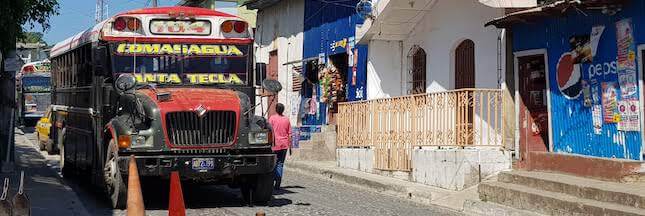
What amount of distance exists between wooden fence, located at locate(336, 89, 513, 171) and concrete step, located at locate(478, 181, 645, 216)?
1428 millimetres

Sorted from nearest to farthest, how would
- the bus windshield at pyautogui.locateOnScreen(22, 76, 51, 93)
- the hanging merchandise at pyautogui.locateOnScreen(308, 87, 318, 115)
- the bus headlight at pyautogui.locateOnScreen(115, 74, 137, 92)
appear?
the bus headlight at pyautogui.locateOnScreen(115, 74, 137, 92) < the hanging merchandise at pyautogui.locateOnScreen(308, 87, 318, 115) < the bus windshield at pyautogui.locateOnScreen(22, 76, 51, 93)

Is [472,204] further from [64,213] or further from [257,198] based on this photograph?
[64,213]

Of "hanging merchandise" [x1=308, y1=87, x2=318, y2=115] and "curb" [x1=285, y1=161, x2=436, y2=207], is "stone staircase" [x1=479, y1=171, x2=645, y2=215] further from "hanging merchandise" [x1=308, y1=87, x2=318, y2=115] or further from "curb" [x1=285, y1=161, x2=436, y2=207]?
"hanging merchandise" [x1=308, y1=87, x2=318, y2=115]

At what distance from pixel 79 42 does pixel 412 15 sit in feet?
25.9

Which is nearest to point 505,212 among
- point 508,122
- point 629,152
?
point 629,152

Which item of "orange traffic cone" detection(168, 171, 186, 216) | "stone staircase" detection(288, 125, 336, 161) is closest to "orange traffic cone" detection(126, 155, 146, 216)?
"orange traffic cone" detection(168, 171, 186, 216)

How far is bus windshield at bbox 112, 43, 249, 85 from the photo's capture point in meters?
12.1

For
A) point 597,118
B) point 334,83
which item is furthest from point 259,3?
point 597,118

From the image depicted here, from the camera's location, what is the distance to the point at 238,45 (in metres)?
12.6

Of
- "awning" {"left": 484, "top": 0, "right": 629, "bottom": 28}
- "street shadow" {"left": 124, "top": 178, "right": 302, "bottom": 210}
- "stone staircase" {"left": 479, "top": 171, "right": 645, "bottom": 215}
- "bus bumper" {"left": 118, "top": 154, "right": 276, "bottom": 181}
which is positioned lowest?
"street shadow" {"left": 124, "top": 178, "right": 302, "bottom": 210}

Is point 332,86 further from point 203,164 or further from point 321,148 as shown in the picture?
point 203,164

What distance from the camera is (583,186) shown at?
36.6 feet

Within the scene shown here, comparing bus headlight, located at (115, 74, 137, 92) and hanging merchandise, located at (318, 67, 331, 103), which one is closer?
bus headlight, located at (115, 74, 137, 92)

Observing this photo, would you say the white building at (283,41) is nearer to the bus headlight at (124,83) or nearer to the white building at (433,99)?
the white building at (433,99)
